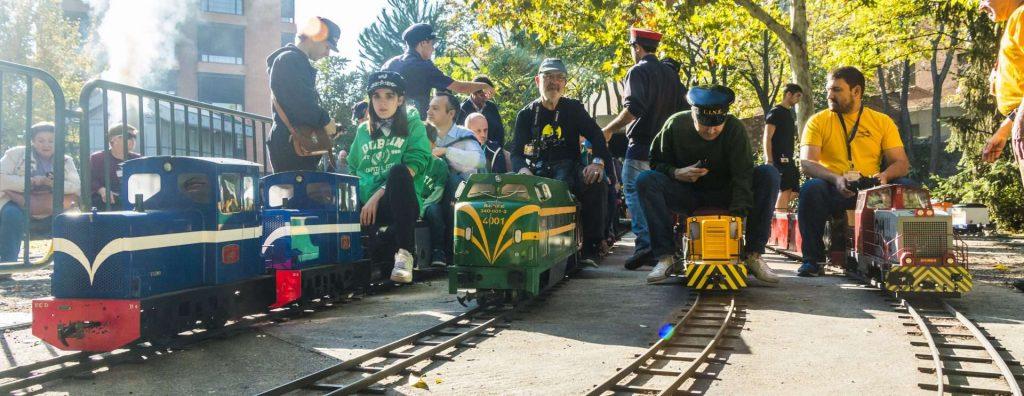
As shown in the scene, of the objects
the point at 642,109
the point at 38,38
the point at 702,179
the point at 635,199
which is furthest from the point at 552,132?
the point at 38,38

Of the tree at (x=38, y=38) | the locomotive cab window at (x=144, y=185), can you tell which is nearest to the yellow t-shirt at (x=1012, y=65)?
the locomotive cab window at (x=144, y=185)

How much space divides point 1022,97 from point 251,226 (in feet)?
18.8

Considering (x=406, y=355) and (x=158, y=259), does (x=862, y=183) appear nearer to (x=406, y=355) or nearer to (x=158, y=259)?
(x=406, y=355)

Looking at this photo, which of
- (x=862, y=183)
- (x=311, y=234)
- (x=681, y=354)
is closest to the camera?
(x=681, y=354)

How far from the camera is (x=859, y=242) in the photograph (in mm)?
9078

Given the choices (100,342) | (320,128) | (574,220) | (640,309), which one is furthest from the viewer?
(574,220)

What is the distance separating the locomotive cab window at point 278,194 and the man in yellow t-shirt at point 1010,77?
5.78 metres

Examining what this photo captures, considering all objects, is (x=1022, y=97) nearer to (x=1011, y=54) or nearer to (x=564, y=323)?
(x=1011, y=54)

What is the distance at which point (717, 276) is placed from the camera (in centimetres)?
815

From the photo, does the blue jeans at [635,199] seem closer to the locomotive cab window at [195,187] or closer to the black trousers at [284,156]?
the black trousers at [284,156]

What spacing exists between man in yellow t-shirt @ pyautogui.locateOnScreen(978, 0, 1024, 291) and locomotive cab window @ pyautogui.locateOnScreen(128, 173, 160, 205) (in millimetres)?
5819

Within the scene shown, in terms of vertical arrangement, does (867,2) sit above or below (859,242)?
above

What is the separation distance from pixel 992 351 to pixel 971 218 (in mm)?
17950

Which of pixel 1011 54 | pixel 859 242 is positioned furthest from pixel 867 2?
pixel 1011 54
